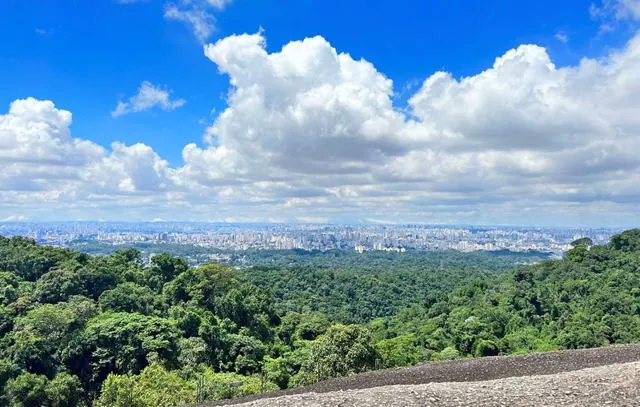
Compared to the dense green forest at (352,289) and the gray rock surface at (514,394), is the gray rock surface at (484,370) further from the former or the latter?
the dense green forest at (352,289)

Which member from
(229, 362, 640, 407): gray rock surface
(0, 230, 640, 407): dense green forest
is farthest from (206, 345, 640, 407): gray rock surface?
(0, 230, 640, 407): dense green forest

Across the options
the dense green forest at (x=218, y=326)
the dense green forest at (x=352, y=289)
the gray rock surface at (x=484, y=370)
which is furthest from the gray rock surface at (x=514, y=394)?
the dense green forest at (x=352, y=289)

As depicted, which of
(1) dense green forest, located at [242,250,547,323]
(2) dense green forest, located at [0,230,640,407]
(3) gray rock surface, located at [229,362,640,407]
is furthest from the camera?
(1) dense green forest, located at [242,250,547,323]

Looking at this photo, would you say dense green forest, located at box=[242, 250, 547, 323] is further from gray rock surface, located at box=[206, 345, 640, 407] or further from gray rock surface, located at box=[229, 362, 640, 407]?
gray rock surface, located at box=[229, 362, 640, 407]

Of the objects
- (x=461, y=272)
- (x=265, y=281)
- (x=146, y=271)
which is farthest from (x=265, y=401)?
(x=461, y=272)

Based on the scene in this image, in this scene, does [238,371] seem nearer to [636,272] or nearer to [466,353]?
[466,353]

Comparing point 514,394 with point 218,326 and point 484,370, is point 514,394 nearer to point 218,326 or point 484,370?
point 484,370
